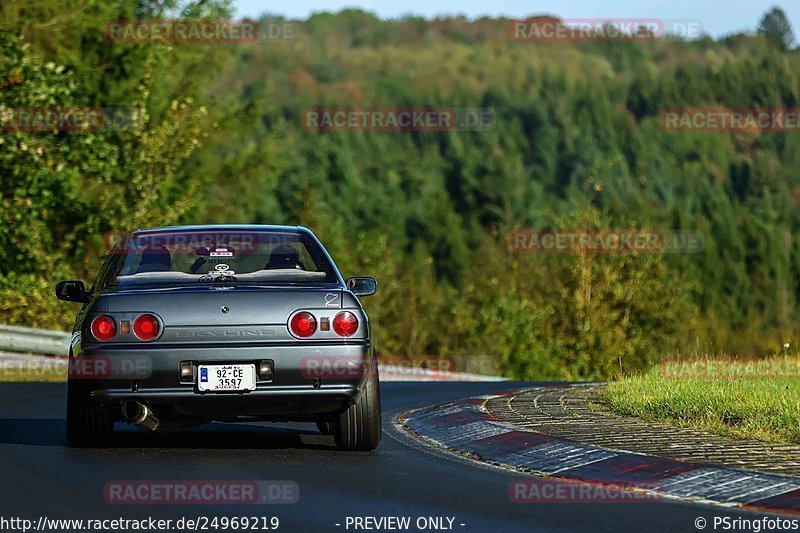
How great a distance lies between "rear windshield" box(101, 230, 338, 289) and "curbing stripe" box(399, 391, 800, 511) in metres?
1.71

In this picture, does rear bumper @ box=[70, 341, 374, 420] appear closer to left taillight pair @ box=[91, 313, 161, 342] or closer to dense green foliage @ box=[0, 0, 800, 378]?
left taillight pair @ box=[91, 313, 161, 342]

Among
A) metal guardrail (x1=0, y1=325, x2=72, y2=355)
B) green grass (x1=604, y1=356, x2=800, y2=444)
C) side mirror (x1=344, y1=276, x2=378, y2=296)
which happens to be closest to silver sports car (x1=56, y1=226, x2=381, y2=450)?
side mirror (x1=344, y1=276, x2=378, y2=296)

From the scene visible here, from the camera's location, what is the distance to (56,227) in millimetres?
33375

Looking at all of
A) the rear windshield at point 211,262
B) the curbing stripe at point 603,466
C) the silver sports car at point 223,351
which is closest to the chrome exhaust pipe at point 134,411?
the silver sports car at point 223,351

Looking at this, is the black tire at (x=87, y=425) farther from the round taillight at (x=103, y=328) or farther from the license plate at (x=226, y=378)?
the license plate at (x=226, y=378)

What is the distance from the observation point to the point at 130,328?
386 inches

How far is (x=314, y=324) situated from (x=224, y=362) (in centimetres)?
67

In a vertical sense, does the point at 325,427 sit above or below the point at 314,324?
below

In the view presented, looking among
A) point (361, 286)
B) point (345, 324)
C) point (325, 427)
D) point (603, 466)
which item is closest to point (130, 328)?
point (345, 324)

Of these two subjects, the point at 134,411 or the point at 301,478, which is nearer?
the point at 301,478

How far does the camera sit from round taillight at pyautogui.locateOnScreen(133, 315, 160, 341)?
979 cm

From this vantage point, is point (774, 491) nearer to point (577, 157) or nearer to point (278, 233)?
point (278, 233)

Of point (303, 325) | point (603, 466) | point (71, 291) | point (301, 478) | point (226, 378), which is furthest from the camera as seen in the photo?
point (71, 291)

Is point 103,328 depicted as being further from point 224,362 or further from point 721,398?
point 721,398
